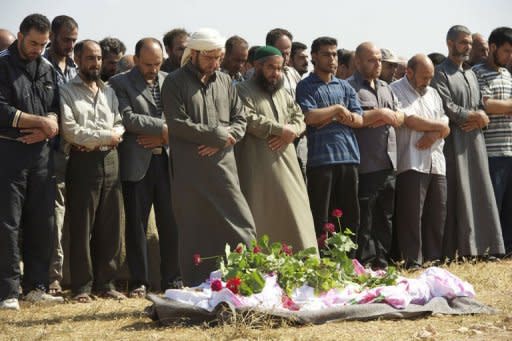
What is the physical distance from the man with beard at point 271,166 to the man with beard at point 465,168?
8.56ft

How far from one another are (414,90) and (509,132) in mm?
1581

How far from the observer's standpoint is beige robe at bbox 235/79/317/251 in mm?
9938

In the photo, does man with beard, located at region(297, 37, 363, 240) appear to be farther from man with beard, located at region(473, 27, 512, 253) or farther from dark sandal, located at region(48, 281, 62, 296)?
dark sandal, located at region(48, 281, 62, 296)

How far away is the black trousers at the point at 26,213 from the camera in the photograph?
9.17 metres

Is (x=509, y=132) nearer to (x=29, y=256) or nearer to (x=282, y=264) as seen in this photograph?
(x=282, y=264)

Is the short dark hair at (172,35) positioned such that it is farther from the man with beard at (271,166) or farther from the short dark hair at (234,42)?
the man with beard at (271,166)

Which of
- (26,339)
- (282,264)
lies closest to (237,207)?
(282,264)

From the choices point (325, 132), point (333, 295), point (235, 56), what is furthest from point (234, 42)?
point (333, 295)

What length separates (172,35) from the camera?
37.2 feet

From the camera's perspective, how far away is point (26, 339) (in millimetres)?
7570

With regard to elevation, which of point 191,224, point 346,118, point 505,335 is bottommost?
point 505,335

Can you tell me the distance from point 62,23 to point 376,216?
156 inches

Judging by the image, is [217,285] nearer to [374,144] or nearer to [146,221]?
[146,221]

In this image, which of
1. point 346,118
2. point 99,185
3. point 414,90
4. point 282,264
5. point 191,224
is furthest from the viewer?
point 414,90
